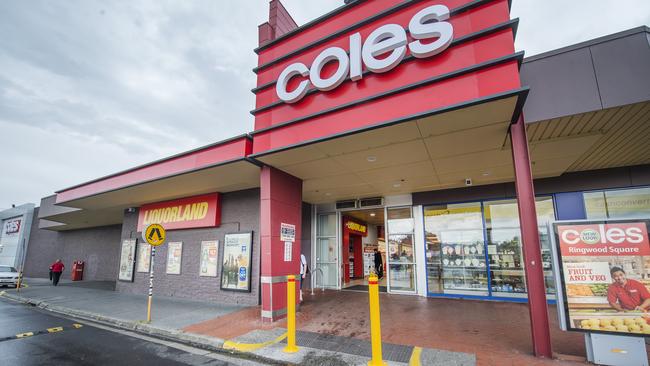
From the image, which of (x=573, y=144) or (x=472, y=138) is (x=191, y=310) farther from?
(x=573, y=144)

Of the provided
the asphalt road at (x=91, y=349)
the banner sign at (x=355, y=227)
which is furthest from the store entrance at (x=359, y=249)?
the asphalt road at (x=91, y=349)

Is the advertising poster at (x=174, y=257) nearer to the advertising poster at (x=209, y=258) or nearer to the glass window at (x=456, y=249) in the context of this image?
the advertising poster at (x=209, y=258)

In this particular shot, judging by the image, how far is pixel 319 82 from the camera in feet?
22.2

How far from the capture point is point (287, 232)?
8.45 meters

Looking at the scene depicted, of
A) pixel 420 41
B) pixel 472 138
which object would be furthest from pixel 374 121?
pixel 472 138

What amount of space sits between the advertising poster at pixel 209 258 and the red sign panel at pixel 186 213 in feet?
2.40

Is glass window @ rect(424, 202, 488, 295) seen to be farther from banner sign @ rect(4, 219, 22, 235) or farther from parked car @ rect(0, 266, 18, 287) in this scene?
banner sign @ rect(4, 219, 22, 235)

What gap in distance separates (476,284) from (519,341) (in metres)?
5.07

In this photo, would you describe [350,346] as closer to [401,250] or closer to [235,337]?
[235,337]

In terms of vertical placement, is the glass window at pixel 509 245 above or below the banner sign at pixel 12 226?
below

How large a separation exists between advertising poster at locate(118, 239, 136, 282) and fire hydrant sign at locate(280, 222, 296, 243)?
30.2 feet

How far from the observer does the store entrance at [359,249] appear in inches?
543

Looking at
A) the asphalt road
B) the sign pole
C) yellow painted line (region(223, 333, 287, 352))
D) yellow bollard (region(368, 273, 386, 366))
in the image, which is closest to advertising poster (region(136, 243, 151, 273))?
the asphalt road

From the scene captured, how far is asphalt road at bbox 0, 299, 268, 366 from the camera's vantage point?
16.9ft
